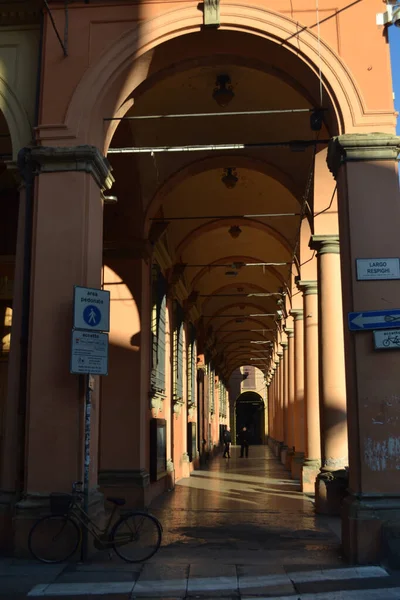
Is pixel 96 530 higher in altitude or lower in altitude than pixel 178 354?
lower

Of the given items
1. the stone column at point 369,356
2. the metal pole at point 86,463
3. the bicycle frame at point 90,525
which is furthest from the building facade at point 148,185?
the bicycle frame at point 90,525

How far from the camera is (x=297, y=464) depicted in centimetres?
1897

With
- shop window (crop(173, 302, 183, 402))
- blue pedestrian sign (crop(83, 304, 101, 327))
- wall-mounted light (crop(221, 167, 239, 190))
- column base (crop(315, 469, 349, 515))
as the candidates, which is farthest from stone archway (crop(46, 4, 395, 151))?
shop window (crop(173, 302, 183, 402))

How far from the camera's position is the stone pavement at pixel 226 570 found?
6.37 meters

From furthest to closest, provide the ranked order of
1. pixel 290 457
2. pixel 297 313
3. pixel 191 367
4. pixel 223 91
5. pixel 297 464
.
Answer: pixel 191 367, pixel 290 457, pixel 297 313, pixel 297 464, pixel 223 91

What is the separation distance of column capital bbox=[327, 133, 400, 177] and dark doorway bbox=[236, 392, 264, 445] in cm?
5459

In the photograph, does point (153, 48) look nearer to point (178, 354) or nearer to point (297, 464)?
point (178, 354)

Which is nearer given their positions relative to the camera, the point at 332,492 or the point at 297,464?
the point at 332,492

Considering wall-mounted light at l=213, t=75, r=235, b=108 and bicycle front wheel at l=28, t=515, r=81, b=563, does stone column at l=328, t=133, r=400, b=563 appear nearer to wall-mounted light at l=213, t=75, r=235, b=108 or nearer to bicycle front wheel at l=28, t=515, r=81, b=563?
bicycle front wheel at l=28, t=515, r=81, b=563

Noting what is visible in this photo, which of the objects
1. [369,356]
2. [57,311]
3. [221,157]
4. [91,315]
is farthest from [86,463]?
[221,157]

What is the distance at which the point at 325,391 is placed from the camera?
39.0ft

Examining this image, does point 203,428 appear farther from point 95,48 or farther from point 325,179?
point 95,48

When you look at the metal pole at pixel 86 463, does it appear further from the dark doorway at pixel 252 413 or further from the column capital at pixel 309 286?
the dark doorway at pixel 252 413

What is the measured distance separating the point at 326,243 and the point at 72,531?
717cm
